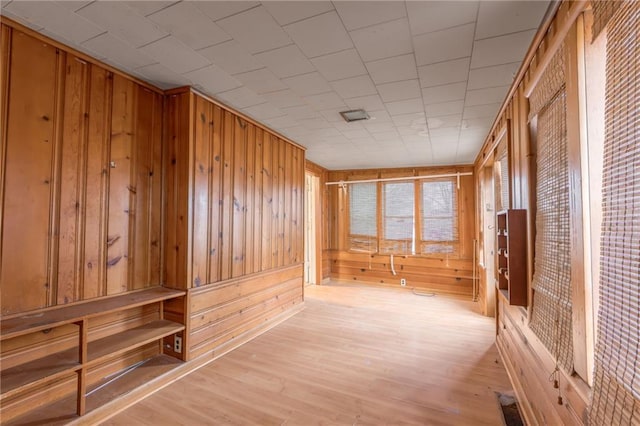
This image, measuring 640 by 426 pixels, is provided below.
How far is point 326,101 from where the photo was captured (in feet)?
9.45

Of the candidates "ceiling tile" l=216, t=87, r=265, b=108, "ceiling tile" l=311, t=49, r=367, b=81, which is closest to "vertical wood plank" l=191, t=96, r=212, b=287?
"ceiling tile" l=216, t=87, r=265, b=108

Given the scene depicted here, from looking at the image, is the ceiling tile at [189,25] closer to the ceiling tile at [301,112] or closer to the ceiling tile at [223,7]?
the ceiling tile at [223,7]

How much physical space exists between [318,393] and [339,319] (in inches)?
70.6

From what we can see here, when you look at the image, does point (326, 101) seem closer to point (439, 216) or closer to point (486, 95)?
point (486, 95)

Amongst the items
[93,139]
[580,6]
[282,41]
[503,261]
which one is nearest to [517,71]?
[580,6]

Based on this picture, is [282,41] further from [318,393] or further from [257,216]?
[318,393]

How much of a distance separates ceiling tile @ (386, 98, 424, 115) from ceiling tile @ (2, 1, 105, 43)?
8.01 ft

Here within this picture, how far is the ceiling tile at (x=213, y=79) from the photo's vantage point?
2373 millimetres

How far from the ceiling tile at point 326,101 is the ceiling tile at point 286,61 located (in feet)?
1.48

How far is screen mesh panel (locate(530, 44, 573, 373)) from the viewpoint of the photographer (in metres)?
1.44

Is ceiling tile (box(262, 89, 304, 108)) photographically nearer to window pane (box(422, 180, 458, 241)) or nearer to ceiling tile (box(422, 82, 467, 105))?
ceiling tile (box(422, 82, 467, 105))

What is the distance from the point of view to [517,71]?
7.32ft

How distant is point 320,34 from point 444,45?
85 centimetres

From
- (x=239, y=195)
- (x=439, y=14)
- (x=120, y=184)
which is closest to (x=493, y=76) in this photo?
(x=439, y=14)
